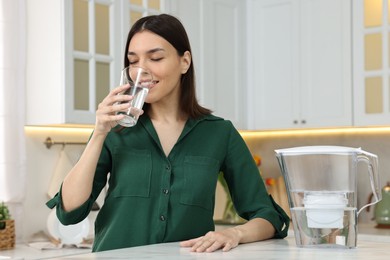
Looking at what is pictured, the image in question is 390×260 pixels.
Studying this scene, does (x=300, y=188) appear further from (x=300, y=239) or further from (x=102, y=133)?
(x=102, y=133)

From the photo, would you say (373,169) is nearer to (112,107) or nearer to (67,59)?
(112,107)

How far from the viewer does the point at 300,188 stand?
1.68 meters

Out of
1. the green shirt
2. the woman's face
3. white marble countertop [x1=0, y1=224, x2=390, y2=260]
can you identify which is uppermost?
the woman's face

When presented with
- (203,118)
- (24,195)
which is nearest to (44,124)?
(24,195)

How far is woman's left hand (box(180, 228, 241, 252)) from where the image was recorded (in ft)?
5.21

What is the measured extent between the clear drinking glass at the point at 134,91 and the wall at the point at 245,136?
195 cm

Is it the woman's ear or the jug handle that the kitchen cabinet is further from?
the jug handle

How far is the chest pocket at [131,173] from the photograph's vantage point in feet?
6.18

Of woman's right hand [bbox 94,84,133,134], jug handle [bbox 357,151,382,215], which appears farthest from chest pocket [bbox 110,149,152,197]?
jug handle [bbox 357,151,382,215]

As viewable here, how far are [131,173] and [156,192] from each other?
8 cm

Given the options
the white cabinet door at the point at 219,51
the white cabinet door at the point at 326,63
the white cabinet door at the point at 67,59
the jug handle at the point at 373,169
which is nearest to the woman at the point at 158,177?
the jug handle at the point at 373,169

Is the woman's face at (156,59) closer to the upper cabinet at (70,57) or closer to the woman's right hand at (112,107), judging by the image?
the woman's right hand at (112,107)

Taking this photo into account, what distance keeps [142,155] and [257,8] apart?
2.77 m

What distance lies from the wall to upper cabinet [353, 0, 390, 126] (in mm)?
296
